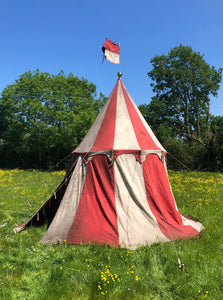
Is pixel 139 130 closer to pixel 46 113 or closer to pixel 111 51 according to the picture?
pixel 111 51

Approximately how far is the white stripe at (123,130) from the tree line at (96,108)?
17925mm

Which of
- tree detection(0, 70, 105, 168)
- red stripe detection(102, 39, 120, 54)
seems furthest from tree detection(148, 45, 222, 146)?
red stripe detection(102, 39, 120, 54)

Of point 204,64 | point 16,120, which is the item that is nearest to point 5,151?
point 16,120

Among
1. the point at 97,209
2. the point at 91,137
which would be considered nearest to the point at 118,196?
the point at 97,209

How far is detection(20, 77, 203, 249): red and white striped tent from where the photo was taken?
16.7ft

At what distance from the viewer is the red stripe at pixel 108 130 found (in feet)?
18.6

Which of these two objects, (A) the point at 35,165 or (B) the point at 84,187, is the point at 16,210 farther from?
(A) the point at 35,165

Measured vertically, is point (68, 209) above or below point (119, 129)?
below

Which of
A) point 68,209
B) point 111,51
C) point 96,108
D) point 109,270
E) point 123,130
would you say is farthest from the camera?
point 96,108

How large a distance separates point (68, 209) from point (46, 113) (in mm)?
21943

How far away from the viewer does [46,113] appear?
83.8 feet

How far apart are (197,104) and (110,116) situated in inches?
1022

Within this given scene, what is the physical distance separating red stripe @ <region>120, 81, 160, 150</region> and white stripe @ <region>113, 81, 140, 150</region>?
0.12 meters

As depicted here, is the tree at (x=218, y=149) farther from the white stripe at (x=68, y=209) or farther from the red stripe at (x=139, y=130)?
the white stripe at (x=68, y=209)
